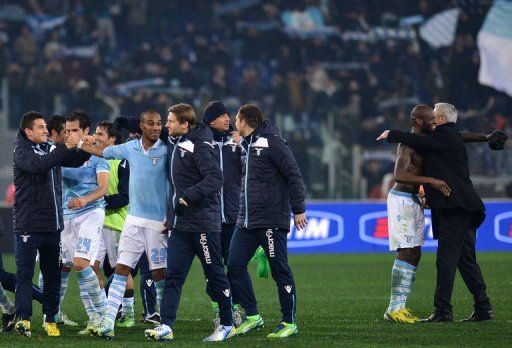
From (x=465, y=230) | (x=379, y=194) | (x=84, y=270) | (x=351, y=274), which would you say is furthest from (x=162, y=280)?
(x=379, y=194)

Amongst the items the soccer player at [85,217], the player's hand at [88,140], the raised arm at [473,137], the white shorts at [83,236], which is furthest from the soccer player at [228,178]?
the raised arm at [473,137]

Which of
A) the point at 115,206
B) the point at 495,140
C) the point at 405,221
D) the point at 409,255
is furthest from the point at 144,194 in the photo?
the point at 495,140

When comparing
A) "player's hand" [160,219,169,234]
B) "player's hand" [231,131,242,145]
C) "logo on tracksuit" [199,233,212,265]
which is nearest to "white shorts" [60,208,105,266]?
"player's hand" [160,219,169,234]

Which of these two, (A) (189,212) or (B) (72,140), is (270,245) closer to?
(A) (189,212)

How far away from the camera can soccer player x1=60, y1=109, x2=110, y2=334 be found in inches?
380

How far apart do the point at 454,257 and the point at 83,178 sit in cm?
379

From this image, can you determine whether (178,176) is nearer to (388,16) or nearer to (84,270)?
(84,270)

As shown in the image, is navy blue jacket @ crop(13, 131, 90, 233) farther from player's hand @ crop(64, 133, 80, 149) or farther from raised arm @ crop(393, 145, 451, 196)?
raised arm @ crop(393, 145, 451, 196)

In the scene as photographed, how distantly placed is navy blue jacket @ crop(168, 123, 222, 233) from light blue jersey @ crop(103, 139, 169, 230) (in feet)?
0.56

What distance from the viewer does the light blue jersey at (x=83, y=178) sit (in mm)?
10195

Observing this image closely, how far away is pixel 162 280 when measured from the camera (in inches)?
395

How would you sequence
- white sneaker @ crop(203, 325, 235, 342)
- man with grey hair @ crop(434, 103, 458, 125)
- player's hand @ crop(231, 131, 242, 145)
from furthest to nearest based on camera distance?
player's hand @ crop(231, 131, 242, 145), man with grey hair @ crop(434, 103, 458, 125), white sneaker @ crop(203, 325, 235, 342)

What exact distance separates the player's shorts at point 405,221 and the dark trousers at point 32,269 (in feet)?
11.5

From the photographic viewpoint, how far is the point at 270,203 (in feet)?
30.9
